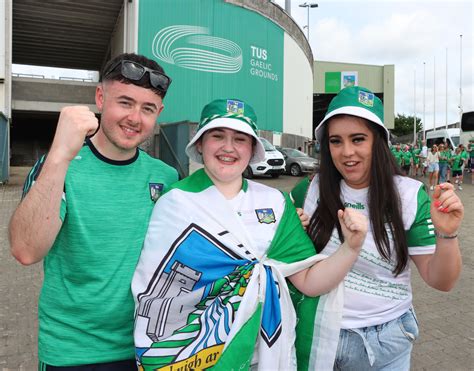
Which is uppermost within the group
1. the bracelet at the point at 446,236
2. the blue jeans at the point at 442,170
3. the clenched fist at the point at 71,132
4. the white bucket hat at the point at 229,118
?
the blue jeans at the point at 442,170

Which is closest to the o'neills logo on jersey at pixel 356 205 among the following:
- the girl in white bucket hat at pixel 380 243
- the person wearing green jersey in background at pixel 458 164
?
the girl in white bucket hat at pixel 380 243

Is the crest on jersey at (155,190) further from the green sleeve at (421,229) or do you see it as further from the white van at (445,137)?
the white van at (445,137)

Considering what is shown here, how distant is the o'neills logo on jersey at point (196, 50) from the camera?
21.5 m

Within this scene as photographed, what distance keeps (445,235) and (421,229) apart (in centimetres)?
14

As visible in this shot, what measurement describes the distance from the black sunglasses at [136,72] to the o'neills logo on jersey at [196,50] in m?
20.5

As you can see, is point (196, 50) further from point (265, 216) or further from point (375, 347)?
point (375, 347)

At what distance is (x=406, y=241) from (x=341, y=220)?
0.36 m

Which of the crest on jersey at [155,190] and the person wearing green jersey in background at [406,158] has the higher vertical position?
the person wearing green jersey in background at [406,158]

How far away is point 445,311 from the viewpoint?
5.12 meters

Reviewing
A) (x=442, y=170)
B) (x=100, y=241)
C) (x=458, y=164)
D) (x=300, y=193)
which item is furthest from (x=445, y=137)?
(x=100, y=241)

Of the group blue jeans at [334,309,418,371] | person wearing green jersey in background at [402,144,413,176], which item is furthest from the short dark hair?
person wearing green jersey in background at [402,144,413,176]

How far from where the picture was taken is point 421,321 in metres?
4.80

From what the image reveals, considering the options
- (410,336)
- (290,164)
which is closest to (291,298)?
(410,336)

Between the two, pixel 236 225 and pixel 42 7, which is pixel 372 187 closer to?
pixel 236 225
